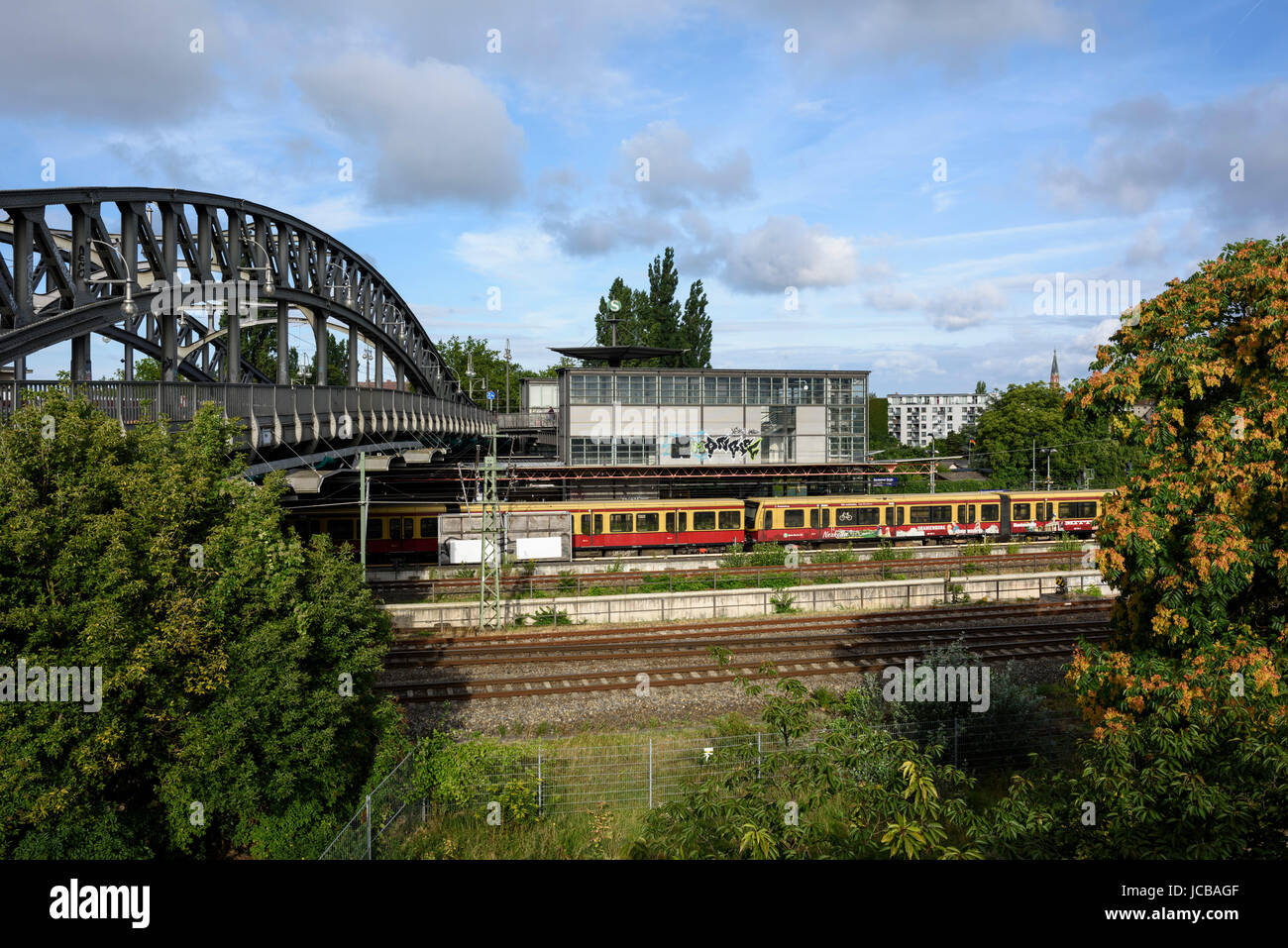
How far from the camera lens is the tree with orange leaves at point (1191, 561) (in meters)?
7.34

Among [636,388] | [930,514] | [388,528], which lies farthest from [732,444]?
[388,528]

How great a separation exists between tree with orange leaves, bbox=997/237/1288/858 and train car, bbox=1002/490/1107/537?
30733 millimetres

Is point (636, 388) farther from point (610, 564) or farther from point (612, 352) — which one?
point (610, 564)

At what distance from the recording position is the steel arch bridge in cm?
1493

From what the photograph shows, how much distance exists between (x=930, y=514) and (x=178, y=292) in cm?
3391

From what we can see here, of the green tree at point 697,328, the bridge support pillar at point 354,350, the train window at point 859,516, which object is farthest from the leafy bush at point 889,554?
the green tree at point 697,328

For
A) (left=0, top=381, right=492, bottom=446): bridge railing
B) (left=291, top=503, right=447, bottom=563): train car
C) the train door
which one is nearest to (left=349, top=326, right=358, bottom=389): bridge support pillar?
(left=291, top=503, right=447, bottom=563): train car

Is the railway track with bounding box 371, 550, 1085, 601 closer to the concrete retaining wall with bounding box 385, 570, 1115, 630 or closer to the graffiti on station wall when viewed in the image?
the concrete retaining wall with bounding box 385, 570, 1115, 630

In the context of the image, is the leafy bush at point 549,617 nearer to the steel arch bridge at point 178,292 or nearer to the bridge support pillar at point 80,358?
the steel arch bridge at point 178,292

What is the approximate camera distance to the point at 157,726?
11.2 metres

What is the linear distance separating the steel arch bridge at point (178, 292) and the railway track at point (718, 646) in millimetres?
7365

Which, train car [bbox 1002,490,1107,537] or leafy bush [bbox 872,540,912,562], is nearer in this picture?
leafy bush [bbox 872,540,912,562]

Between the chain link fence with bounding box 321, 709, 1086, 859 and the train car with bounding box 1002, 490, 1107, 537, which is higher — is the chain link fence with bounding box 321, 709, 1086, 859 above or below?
below
